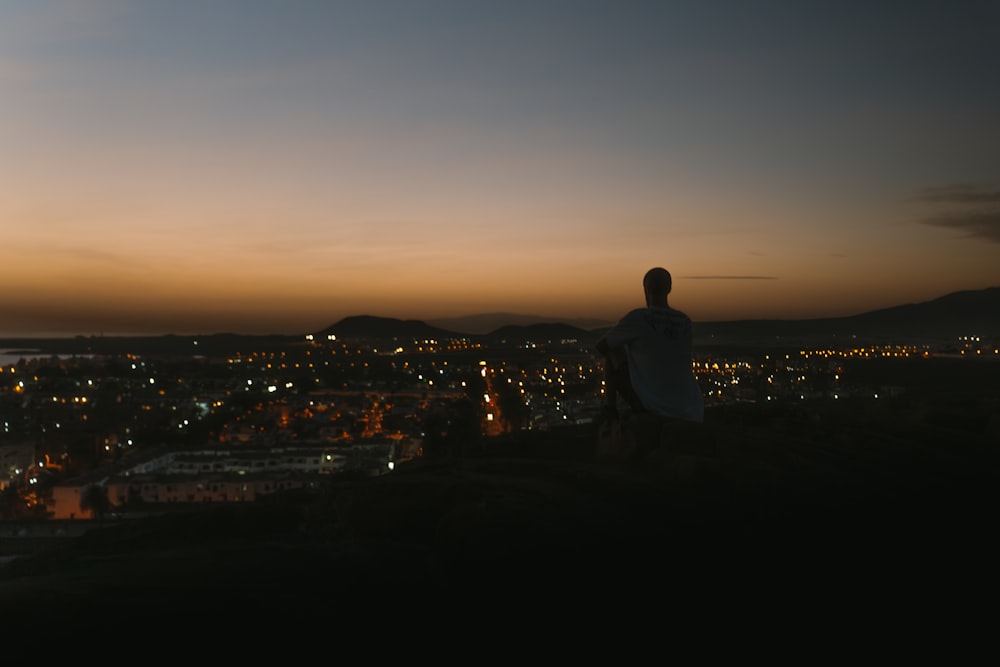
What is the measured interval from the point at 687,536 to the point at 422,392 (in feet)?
175

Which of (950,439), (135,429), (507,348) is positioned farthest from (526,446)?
(507,348)

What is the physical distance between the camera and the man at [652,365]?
5.05m

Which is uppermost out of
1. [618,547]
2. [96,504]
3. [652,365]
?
[652,365]

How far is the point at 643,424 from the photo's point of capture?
14.6 ft

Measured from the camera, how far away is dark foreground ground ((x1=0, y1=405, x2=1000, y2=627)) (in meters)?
2.38

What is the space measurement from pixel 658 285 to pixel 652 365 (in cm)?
78

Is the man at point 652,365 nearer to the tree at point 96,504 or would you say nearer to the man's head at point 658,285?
the man's head at point 658,285

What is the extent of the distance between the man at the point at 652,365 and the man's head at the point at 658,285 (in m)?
0.26

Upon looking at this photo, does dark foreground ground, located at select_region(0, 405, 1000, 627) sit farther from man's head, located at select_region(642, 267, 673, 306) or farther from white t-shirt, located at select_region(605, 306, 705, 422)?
man's head, located at select_region(642, 267, 673, 306)

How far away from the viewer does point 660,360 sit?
5.10m

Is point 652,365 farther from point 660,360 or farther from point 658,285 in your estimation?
point 658,285

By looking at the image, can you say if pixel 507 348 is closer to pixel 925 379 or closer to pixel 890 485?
pixel 925 379

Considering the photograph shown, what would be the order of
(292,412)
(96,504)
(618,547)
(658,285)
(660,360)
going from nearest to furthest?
(618,547) < (660,360) < (658,285) < (96,504) < (292,412)

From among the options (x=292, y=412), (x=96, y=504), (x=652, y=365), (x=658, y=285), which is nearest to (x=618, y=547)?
(x=652, y=365)
